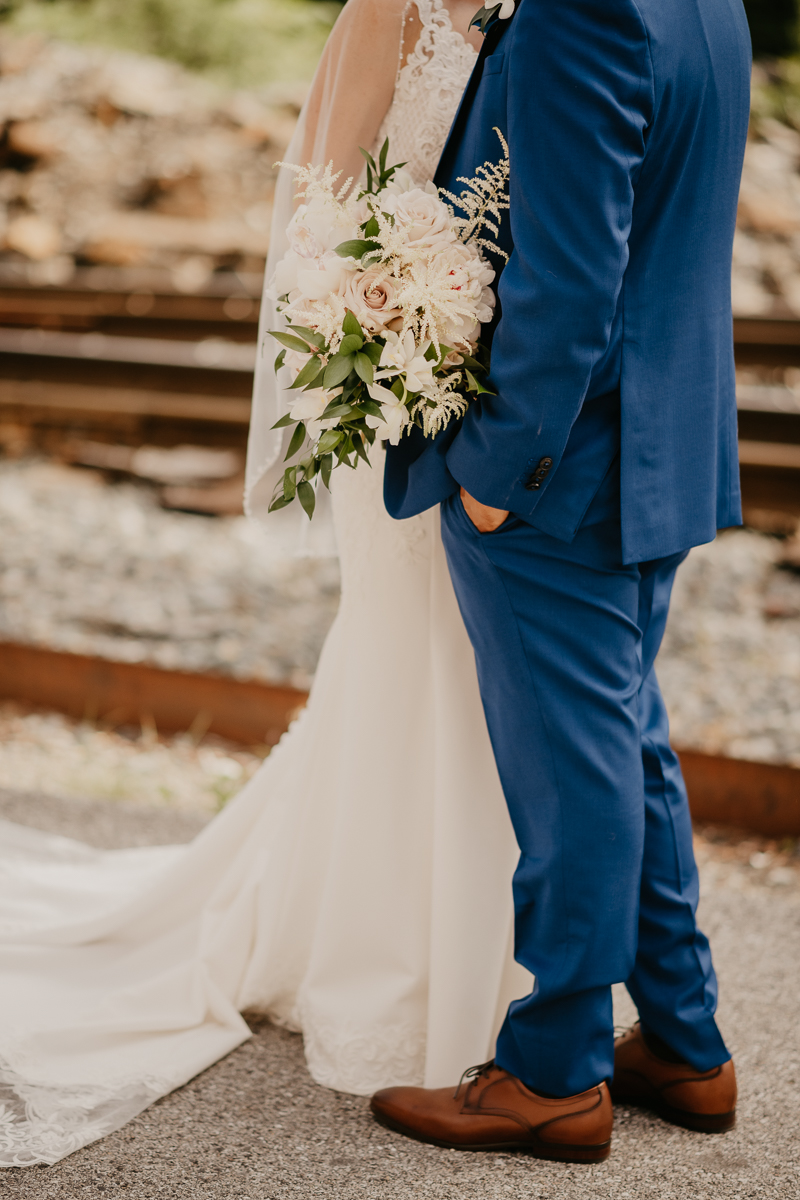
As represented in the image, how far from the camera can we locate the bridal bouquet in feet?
5.65

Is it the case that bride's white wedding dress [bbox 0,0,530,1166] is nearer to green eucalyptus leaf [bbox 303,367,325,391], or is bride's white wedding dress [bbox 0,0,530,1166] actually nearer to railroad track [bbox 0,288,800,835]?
green eucalyptus leaf [bbox 303,367,325,391]

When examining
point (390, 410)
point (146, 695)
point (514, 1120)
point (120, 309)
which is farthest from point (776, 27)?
point (514, 1120)

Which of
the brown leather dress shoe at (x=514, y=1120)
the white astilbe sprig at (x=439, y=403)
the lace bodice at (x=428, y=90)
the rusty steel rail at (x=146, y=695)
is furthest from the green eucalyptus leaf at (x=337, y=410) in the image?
the rusty steel rail at (x=146, y=695)

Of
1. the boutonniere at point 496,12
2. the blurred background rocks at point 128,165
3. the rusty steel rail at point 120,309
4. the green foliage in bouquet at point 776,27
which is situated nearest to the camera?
the boutonniere at point 496,12

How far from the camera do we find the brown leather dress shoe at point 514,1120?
1.90 meters

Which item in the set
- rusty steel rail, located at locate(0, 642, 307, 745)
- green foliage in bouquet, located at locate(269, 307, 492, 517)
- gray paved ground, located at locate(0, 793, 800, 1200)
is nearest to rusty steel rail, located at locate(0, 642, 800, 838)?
rusty steel rail, located at locate(0, 642, 307, 745)

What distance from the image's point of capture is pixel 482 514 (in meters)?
1.80

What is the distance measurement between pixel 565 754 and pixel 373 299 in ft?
2.65

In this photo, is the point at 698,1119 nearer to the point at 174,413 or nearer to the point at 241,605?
the point at 241,605

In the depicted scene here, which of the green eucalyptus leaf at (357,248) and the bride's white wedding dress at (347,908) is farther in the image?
the bride's white wedding dress at (347,908)

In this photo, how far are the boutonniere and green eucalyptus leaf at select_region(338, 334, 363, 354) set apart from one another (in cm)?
53

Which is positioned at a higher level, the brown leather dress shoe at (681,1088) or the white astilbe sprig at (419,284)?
the white astilbe sprig at (419,284)

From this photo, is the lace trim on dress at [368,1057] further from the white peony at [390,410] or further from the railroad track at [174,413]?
the railroad track at [174,413]

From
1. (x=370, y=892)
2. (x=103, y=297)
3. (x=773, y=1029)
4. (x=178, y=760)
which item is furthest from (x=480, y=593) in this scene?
(x=103, y=297)
